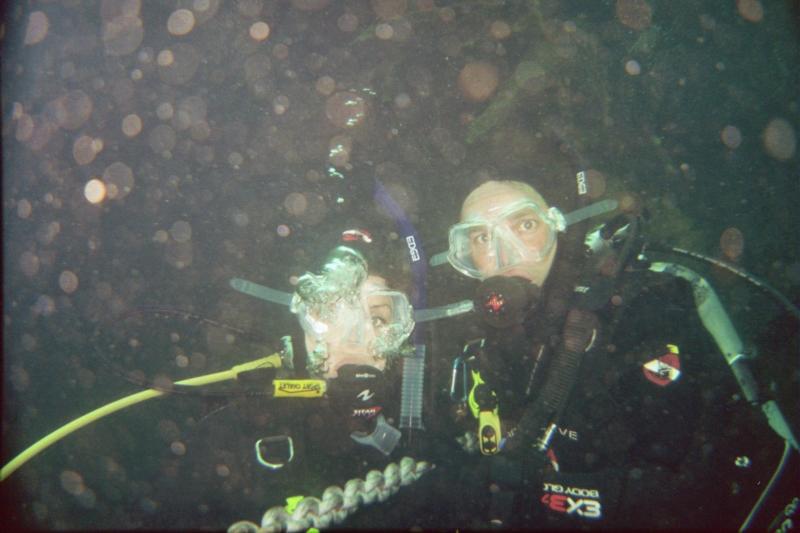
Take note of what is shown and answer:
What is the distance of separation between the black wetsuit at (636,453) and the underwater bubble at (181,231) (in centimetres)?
571

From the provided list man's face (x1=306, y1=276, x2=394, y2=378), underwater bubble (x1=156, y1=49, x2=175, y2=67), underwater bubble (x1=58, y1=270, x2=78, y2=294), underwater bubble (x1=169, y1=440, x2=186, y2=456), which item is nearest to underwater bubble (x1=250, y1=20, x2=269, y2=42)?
underwater bubble (x1=156, y1=49, x2=175, y2=67)

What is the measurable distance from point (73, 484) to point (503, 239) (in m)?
8.04

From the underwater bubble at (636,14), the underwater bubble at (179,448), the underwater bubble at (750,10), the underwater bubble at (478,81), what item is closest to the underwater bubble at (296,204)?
the underwater bubble at (179,448)

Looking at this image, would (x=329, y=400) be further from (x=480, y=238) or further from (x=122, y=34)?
(x=122, y=34)

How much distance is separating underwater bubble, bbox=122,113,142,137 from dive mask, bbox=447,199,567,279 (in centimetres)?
598

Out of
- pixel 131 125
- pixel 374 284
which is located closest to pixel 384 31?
pixel 131 125

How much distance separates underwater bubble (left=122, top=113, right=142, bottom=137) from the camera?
21.3 ft

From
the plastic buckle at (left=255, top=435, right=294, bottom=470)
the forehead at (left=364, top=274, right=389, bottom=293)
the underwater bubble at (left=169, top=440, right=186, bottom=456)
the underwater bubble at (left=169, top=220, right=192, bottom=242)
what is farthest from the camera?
the underwater bubble at (left=169, top=220, right=192, bottom=242)

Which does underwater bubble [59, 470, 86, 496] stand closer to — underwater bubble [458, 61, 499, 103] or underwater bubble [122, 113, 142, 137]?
underwater bubble [122, 113, 142, 137]

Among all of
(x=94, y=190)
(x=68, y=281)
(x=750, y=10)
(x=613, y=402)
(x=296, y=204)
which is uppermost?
(x=750, y=10)

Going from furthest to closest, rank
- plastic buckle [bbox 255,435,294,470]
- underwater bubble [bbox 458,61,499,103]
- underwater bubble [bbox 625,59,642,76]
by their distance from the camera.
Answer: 1. underwater bubble [bbox 625,59,642,76]
2. underwater bubble [bbox 458,61,499,103]
3. plastic buckle [bbox 255,435,294,470]

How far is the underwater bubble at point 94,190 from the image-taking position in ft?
21.3

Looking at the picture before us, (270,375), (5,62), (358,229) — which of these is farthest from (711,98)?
(5,62)

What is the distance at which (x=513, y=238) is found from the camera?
3.46 m
